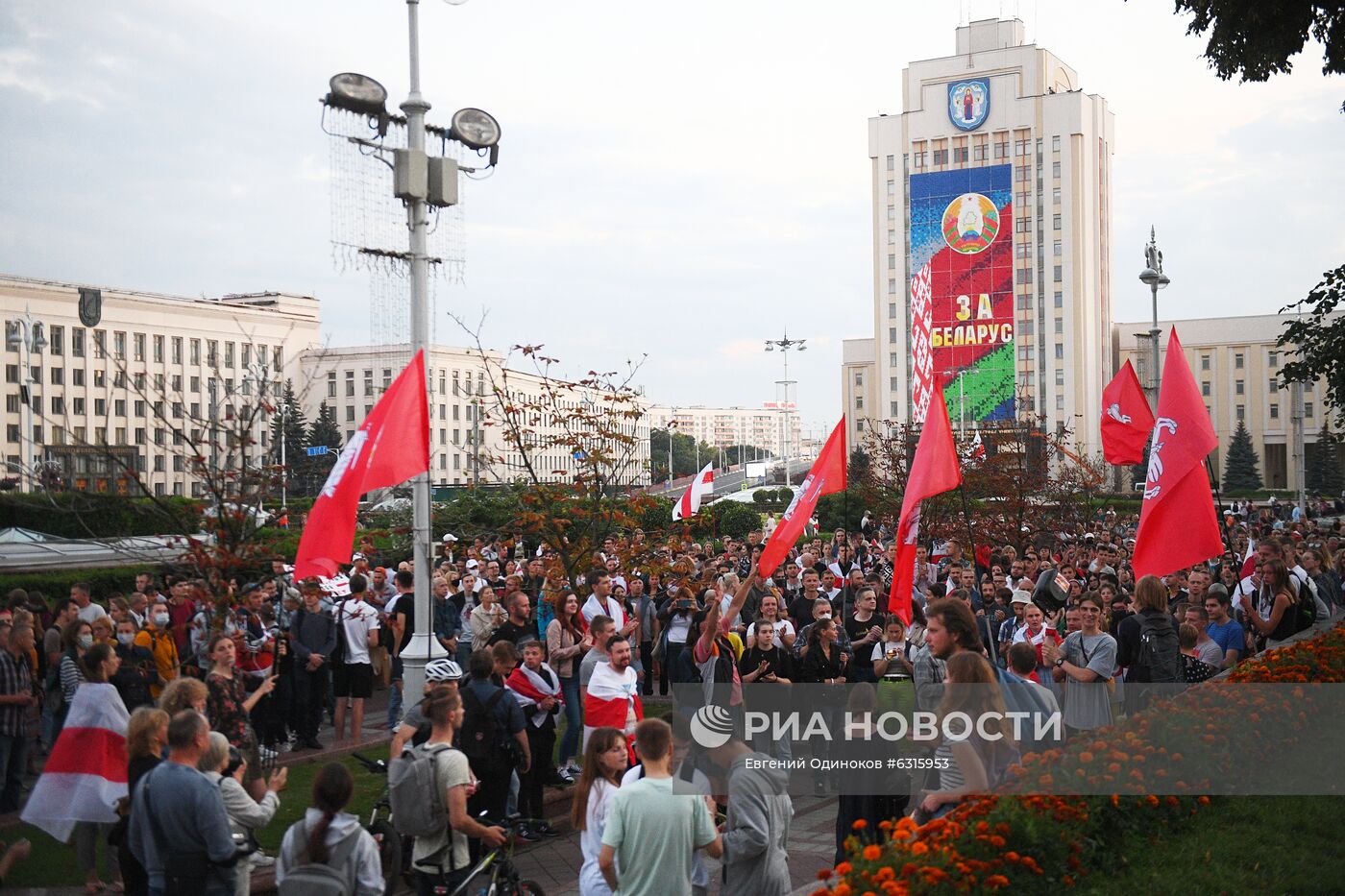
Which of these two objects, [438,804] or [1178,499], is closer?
[438,804]

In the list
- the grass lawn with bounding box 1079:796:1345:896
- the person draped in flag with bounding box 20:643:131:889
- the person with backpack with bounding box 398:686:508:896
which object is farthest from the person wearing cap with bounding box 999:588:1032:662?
the person draped in flag with bounding box 20:643:131:889

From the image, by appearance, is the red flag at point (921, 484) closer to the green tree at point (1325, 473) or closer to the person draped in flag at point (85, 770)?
the person draped in flag at point (85, 770)

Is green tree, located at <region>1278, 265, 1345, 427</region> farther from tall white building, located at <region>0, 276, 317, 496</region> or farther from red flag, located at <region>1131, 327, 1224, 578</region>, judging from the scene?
tall white building, located at <region>0, 276, 317, 496</region>

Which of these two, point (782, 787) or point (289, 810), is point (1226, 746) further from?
point (289, 810)

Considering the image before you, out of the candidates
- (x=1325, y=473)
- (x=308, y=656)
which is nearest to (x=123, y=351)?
(x=308, y=656)

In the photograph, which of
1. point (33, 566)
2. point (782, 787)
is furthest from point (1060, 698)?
point (33, 566)

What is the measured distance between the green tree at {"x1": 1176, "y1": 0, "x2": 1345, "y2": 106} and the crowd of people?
5.07 m

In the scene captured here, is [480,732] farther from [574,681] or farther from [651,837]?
[574,681]

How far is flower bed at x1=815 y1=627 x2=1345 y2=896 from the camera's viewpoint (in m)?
5.34

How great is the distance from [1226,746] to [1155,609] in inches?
88.1

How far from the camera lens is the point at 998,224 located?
112 metres

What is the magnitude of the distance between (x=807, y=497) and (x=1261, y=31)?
6.33 metres

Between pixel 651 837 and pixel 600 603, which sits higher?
pixel 600 603

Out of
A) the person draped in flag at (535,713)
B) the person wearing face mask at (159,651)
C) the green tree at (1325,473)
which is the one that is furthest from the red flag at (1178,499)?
the green tree at (1325,473)
